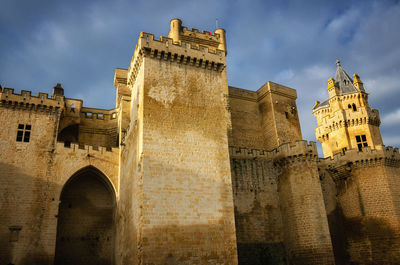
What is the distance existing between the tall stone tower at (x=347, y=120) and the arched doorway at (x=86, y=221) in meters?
17.6

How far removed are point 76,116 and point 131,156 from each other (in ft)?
Answer: 21.8

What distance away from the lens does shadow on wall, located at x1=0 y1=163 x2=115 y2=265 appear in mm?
16422

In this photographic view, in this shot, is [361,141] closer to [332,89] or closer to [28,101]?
[332,89]

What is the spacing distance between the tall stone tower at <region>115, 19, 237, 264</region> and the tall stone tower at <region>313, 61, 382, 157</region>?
566 inches

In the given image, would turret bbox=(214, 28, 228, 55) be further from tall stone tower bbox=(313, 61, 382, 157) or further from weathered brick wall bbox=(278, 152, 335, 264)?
tall stone tower bbox=(313, 61, 382, 157)

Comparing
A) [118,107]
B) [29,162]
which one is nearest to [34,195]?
[29,162]

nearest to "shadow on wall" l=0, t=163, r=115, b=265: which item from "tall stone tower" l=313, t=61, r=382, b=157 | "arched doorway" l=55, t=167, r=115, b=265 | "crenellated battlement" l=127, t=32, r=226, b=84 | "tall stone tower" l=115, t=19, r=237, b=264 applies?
"arched doorway" l=55, t=167, r=115, b=265

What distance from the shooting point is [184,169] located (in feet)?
49.5

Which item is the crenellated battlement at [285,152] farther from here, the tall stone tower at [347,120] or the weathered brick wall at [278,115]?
the tall stone tower at [347,120]

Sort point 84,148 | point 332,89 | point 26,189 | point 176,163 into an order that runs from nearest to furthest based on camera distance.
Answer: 1. point 176,163
2. point 26,189
3. point 84,148
4. point 332,89

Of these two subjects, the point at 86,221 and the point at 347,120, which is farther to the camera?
the point at 347,120

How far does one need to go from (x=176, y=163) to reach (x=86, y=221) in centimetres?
704

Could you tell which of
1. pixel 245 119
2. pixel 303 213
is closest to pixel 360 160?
pixel 303 213

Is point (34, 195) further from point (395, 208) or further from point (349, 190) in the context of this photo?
point (395, 208)
